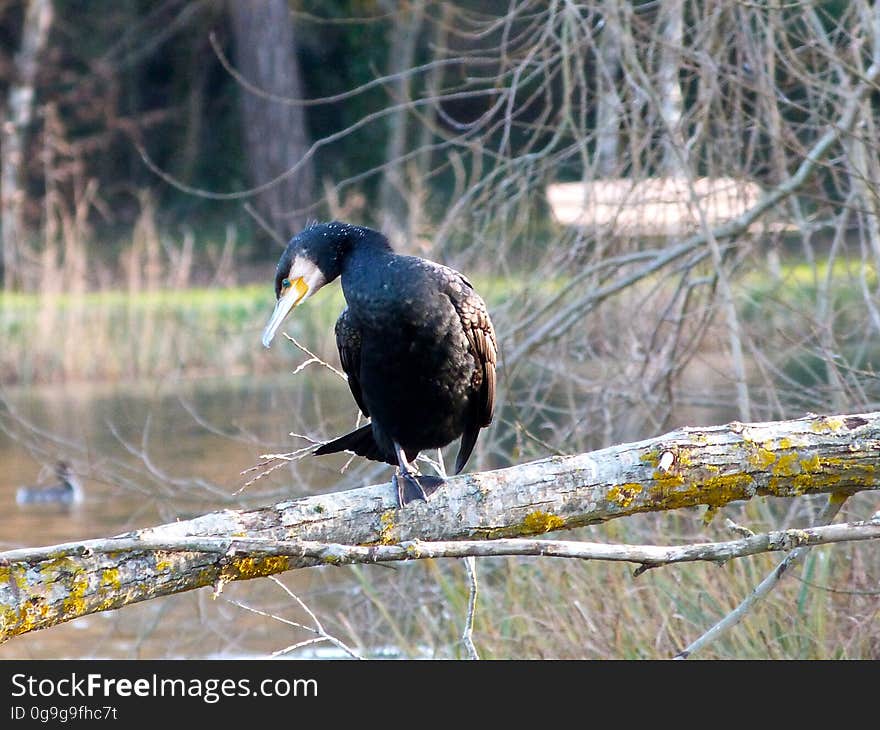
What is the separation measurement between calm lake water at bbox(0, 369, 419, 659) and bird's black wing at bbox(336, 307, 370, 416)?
1.69ft

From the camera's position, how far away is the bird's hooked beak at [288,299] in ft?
9.56

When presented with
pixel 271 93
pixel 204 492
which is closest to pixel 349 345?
pixel 204 492

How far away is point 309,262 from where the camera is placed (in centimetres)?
309

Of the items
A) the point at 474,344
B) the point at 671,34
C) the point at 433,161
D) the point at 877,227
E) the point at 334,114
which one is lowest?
the point at 474,344

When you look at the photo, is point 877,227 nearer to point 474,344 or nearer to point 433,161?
point 474,344

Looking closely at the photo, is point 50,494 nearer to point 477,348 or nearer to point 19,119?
point 477,348

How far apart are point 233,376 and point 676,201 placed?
7.75 meters

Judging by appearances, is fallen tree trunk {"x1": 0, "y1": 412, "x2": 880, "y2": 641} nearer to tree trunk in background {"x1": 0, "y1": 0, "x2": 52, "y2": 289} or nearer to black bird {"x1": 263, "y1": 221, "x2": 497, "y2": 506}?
black bird {"x1": 263, "y1": 221, "x2": 497, "y2": 506}

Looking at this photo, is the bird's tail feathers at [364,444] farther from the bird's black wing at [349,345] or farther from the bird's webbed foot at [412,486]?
the bird's webbed foot at [412,486]

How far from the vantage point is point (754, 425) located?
2.59m

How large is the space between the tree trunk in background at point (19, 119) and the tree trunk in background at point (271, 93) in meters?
2.48

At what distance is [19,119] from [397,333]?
15.5m

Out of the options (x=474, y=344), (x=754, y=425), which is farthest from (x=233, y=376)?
(x=754, y=425)

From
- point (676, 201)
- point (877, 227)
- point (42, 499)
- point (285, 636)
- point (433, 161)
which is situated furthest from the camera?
point (433, 161)
